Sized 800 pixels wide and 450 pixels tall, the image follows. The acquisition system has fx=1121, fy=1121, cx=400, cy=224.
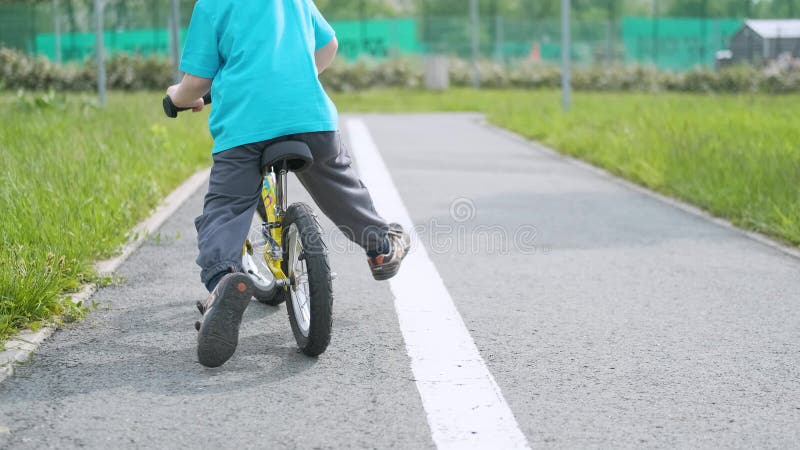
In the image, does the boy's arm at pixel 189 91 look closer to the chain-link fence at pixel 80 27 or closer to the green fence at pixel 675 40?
the chain-link fence at pixel 80 27

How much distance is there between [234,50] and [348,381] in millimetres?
1269

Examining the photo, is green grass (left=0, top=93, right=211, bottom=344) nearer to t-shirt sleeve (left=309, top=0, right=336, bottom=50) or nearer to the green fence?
t-shirt sleeve (left=309, top=0, right=336, bottom=50)

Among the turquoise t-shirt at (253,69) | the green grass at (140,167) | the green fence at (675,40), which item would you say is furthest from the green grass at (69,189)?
the green fence at (675,40)

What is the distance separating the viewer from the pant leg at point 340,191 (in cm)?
423

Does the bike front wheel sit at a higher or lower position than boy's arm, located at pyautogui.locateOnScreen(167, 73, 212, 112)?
lower

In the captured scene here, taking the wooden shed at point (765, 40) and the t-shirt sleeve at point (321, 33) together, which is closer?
the t-shirt sleeve at point (321, 33)

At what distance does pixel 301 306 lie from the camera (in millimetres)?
4305

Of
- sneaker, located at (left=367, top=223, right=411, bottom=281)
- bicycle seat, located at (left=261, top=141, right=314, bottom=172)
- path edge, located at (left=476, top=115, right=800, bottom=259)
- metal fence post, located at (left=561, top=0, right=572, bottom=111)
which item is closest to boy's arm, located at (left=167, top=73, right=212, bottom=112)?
bicycle seat, located at (left=261, top=141, right=314, bottom=172)

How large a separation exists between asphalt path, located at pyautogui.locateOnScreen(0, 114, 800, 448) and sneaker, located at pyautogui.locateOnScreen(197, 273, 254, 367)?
0.34ft

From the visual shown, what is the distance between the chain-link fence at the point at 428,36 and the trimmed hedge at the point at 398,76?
4.19ft

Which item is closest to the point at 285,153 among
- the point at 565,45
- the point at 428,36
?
the point at 565,45

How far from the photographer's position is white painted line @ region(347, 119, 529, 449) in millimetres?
3365

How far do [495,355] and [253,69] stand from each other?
1.41 m

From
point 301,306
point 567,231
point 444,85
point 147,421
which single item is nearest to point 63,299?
point 301,306
